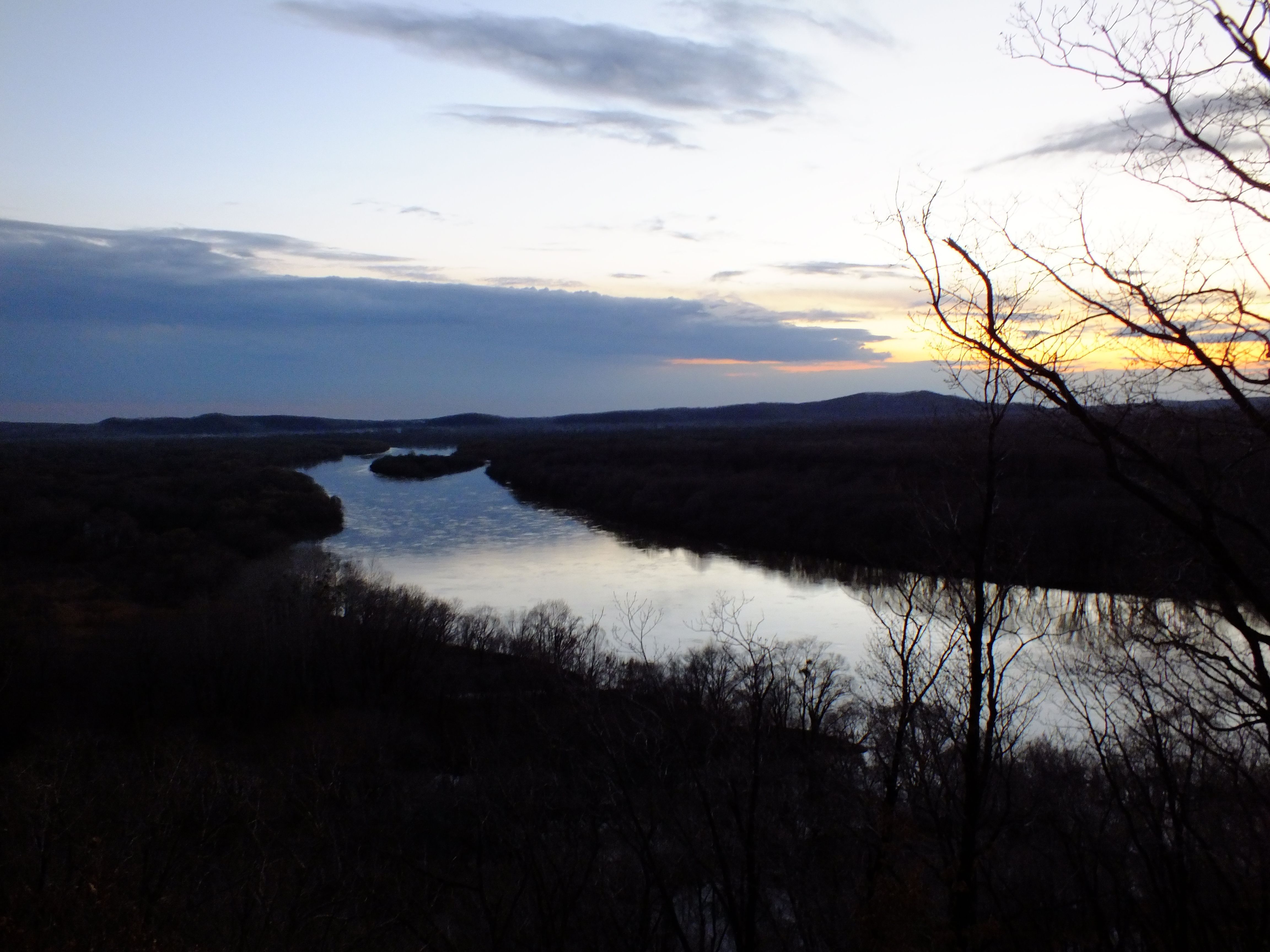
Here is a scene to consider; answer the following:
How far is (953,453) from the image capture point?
244 inches

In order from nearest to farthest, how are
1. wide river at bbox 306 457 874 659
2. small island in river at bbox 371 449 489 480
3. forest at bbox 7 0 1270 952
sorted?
forest at bbox 7 0 1270 952
wide river at bbox 306 457 874 659
small island in river at bbox 371 449 489 480

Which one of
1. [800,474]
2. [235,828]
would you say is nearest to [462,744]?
[235,828]

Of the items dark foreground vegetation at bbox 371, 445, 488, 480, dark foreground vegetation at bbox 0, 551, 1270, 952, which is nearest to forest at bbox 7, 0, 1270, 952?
dark foreground vegetation at bbox 0, 551, 1270, 952

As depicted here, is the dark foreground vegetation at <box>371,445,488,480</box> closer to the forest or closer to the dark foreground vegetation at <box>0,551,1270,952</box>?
the forest

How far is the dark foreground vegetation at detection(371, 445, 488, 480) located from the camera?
2286 inches

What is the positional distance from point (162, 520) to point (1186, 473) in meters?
34.6

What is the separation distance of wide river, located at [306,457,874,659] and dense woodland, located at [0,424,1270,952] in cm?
110

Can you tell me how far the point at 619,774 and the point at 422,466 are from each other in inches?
2216

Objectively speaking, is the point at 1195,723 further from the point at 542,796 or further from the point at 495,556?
the point at 495,556

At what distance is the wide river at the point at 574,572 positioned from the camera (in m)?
20.3

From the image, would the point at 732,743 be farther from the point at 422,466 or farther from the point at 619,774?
the point at 422,466

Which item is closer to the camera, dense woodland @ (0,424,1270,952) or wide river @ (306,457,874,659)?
dense woodland @ (0,424,1270,952)

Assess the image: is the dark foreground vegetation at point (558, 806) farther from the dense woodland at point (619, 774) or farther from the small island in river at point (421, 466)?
the small island in river at point (421, 466)

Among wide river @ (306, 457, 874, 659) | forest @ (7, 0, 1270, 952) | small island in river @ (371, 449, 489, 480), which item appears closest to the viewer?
forest @ (7, 0, 1270, 952)
